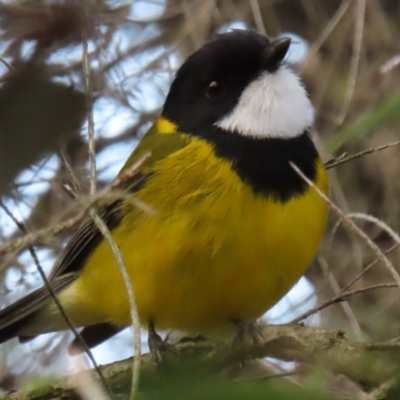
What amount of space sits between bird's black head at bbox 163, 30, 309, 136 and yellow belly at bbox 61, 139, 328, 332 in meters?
0.15

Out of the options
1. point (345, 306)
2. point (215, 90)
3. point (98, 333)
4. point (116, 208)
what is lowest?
point (345, 306)

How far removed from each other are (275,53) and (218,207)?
57 centimetres

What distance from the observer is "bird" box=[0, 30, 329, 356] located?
2191 mm

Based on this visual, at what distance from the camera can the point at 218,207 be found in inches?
85.7

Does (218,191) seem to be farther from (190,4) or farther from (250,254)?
(190,4)

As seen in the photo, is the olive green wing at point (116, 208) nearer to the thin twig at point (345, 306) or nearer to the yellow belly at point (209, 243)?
the yellow belly at point (209, 243)

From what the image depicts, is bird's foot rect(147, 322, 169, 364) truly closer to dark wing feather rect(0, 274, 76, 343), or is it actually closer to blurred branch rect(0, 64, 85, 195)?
dark wing feather rect(0, 274, 76, 343)

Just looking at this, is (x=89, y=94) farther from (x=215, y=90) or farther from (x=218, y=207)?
(x=215, y=90)

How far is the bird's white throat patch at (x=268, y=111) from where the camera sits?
239 cm

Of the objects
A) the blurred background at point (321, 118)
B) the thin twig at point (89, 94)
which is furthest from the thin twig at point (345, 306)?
the thin twig at point (89, 94)

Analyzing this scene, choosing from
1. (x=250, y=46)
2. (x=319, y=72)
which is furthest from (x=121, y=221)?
(x=319, y=72)

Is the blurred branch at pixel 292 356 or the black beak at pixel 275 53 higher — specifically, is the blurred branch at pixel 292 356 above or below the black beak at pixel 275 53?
below

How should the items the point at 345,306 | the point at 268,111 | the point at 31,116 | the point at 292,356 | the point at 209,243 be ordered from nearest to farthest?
the point at 31,116, the point at 292,356, the point at 209,243, the point at 268,111, the point at 345,306

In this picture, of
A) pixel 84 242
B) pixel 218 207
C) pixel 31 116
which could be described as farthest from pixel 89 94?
pixel 84 242
